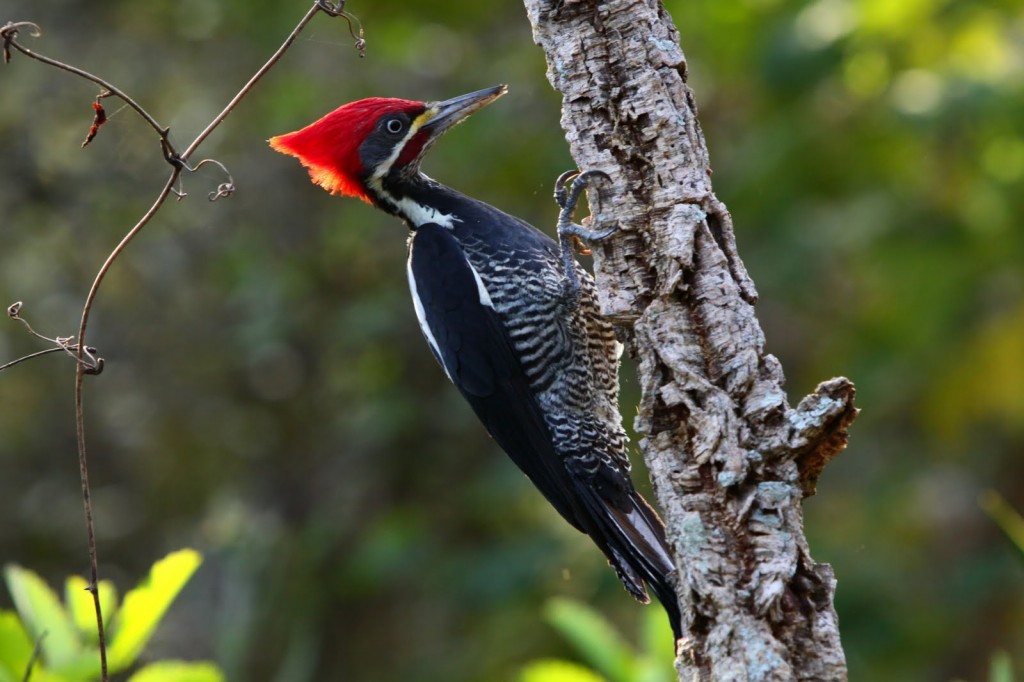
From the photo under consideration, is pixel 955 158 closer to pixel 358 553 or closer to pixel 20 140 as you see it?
pixel 358 553

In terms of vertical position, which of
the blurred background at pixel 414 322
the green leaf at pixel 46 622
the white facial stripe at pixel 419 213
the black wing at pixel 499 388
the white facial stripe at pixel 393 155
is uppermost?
the blurred background at pixel 414 322

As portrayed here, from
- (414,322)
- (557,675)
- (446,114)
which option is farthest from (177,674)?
(414,322)

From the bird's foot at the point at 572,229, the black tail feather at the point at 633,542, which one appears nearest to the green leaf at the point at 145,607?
the bird's foot at the point at 572,229

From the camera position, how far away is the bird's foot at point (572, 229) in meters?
2.48

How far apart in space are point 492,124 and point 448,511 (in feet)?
7.12

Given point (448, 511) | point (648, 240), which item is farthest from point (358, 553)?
point (648, 240)

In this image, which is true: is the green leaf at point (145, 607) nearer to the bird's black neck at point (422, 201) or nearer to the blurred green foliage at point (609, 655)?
the blurred green foliage at point (609, 655)

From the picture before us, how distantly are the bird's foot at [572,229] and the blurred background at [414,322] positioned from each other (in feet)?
6.25

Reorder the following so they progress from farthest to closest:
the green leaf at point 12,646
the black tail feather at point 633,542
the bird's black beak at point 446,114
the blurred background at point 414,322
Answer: the blurred background at point 414,322, the bird's black beak at point 446,114, the black tail feather at point 633,542, the green leaf at point 12,646

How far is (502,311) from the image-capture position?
12.4 feet

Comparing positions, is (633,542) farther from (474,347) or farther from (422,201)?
(422,201)

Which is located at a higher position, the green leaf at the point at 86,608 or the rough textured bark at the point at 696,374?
the rough textured bark at the point at 696,374

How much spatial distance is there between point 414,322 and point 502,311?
10.1ft

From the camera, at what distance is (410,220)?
3939mm
